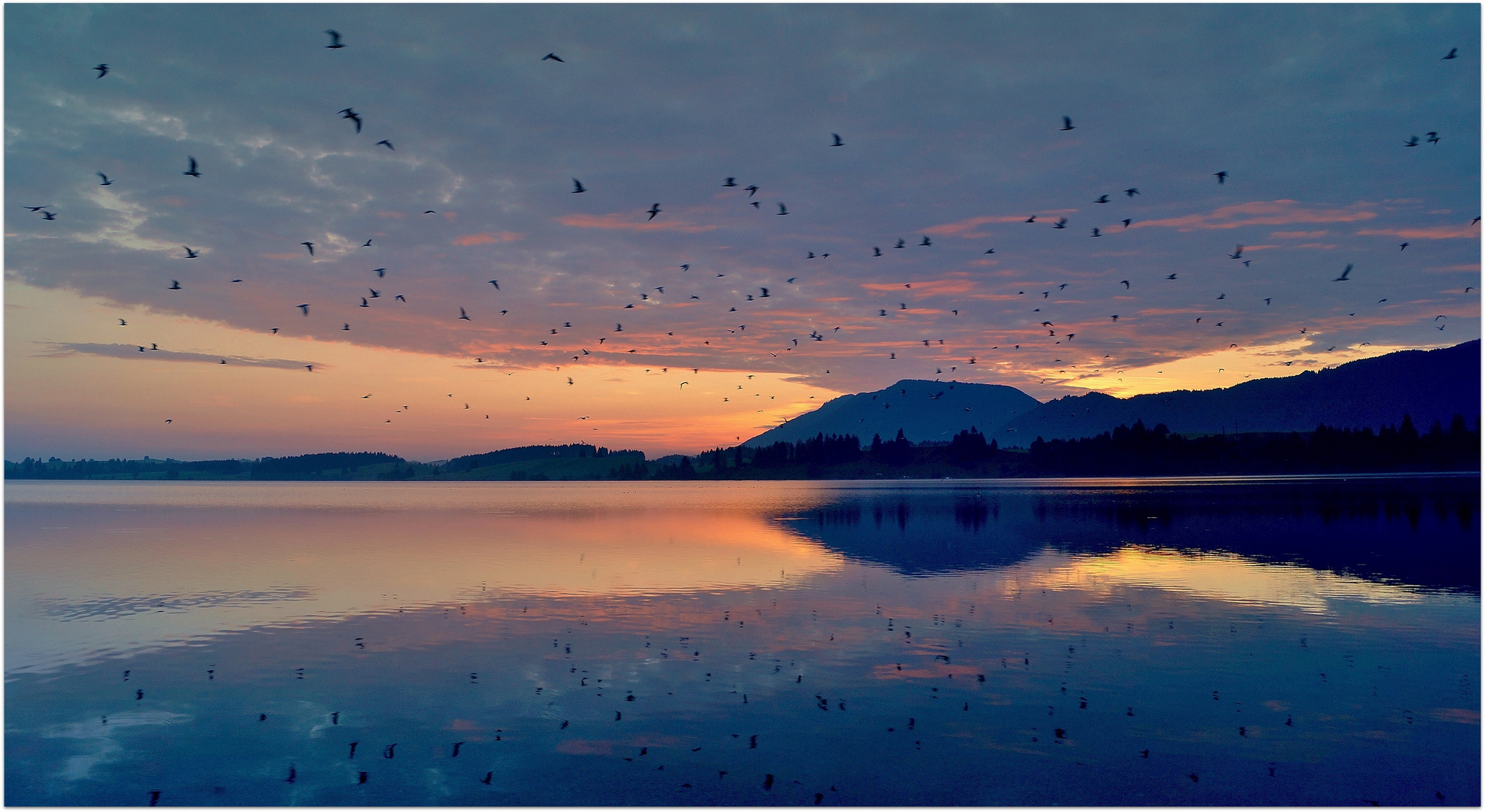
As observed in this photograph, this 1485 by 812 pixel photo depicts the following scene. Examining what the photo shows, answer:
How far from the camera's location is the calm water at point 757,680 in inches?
623

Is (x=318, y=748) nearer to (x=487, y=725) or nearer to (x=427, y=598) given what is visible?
(x=487, y=725)

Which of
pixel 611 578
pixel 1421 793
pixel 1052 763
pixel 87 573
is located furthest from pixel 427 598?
pixel 1421 793

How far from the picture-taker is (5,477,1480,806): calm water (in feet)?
51.9

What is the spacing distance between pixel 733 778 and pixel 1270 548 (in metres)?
47.0

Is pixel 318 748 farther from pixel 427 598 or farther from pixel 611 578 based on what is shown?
pixel 611 578

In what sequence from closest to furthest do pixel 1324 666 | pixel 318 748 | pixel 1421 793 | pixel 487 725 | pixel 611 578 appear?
pixel 1421 793 < pixel 318 748 < pixel 487 725 < pixel 1324 666 < pixel 611 578

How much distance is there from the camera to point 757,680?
2206cm

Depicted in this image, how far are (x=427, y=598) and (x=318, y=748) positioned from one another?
19.2 m

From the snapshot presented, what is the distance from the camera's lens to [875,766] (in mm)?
16297

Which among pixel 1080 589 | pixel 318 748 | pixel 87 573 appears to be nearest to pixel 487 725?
pixel 318 748

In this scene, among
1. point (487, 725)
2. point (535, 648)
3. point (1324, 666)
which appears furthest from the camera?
point (535, 648)

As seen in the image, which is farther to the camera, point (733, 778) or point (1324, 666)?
point (1324, 666)

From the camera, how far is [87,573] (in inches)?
1766

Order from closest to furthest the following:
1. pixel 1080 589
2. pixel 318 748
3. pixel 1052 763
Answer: pixel 1052 763, pixel 318 748, pixel 1080 589
